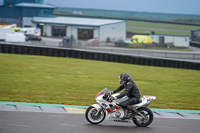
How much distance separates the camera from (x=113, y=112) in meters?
7.94

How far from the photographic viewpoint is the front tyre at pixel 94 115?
311 inches

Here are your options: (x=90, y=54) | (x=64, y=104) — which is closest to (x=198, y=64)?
(x=90, y=54)

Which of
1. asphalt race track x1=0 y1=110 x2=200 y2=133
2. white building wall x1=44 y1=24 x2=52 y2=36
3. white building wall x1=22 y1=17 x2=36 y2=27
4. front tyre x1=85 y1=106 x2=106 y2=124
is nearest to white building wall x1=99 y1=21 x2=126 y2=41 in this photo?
white building wall x1=44 y1=24 x2=52 y2=36

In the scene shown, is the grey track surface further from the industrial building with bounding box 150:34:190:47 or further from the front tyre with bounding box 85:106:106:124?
the industrial building with bounding box 150:34:190:47

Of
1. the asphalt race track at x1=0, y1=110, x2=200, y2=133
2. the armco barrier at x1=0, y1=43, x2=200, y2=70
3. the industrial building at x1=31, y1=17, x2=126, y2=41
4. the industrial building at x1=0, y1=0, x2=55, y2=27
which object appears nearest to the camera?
the asphalt race track at x1=0, y1=110, x2=200, y2=133

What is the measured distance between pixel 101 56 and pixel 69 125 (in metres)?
16.3

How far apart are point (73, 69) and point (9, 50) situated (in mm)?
8605

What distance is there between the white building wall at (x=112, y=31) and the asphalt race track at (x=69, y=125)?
4775cm

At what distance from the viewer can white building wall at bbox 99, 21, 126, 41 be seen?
57397 millimetres

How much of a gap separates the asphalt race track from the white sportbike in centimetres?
20

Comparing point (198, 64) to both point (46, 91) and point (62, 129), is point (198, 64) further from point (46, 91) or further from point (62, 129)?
point (62, 129)

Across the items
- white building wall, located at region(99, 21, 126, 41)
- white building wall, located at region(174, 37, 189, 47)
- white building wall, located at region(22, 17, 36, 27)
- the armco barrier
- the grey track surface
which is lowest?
the grey track surface

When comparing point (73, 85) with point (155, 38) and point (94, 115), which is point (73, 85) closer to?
point (94, 115)

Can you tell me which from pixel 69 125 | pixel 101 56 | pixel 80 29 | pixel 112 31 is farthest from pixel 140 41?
pixel 69 125
